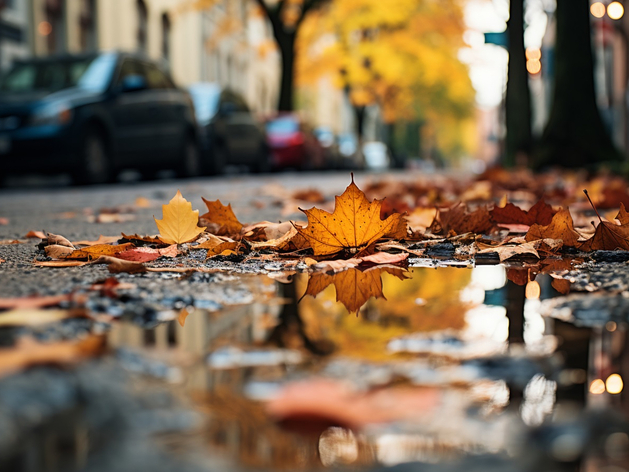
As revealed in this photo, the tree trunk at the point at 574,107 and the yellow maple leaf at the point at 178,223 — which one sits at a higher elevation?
the tree trunk at the point at 574,107

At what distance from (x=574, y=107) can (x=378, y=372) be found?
10315mm

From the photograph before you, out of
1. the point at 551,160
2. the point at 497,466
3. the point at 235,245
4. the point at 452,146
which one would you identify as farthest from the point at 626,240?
the point at 452,146

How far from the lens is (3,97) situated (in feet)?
34.1

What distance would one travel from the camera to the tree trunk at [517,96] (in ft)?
44.0

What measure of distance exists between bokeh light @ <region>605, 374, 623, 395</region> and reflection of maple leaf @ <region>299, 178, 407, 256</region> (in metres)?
1.26

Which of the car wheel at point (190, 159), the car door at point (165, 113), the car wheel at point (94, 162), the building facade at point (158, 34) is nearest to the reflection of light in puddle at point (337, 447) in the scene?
the car wheel at point (94, 162)

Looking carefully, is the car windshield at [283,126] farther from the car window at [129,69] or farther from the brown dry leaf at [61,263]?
the brown dry leaf at [61,263]

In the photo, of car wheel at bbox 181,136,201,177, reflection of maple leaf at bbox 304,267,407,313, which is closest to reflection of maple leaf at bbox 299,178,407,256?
reflection of maple leaf at bbox 304,267,407,313

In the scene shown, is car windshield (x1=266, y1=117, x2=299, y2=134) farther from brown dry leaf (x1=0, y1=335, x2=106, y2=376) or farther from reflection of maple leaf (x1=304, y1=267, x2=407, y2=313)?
brown dry leaf (x1=0, y1=335, x2=106, y2=376)

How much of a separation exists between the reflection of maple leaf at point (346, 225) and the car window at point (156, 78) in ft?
31.1

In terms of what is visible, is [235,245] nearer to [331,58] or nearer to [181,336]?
[181,336]

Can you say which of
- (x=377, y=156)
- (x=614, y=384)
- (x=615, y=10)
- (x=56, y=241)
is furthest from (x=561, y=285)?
(x=377, y=156)

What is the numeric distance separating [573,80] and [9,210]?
7.36 m

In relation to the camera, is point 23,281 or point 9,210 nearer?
point 23,281
